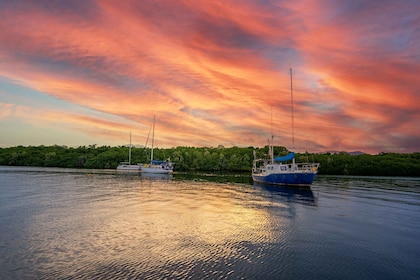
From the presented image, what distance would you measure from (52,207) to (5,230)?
11.8m

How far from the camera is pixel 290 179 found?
226 ft

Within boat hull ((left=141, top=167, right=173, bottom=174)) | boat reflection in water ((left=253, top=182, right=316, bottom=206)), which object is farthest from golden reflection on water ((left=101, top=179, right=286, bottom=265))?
boat hull ((left=141, top=167, right=173, bottom=174))

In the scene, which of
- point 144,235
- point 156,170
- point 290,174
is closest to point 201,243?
point 144,235

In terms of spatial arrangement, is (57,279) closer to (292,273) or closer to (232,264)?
(232,264)

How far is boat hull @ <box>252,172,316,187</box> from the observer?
2589 inches

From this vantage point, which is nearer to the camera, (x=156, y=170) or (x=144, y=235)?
(x=144, y=235)

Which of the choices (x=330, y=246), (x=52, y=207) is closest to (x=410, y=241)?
(x=330, y=246)

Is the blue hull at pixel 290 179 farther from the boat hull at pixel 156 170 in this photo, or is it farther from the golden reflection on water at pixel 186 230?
the boat hull at pixel 156 170

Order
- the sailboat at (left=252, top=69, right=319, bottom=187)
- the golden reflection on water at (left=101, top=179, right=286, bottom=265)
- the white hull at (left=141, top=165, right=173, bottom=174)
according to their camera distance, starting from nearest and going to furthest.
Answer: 1. the golden reflection on water at (left=101, top=179, right=286, bottom=265)
2. the sailboat at (left=252, top=69, right=319, bottom=187)
3. the white hull at (left=141, top=165, right=173, bottom=174)

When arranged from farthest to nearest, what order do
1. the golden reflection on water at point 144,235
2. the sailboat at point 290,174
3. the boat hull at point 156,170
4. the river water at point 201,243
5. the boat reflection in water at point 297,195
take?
1. the boat hull at point 156,170
2. the sailboat at point 290,174
3. the boat reflection in water at point 297,195
4. the golden reflection on water at point 144,235
5. the river water at point 201,243

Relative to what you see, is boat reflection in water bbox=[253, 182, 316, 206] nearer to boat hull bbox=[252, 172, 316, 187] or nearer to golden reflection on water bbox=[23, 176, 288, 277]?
boat hull bbox=[252, 172, 316, 187]

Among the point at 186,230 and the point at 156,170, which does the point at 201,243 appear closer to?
the point at 186,230

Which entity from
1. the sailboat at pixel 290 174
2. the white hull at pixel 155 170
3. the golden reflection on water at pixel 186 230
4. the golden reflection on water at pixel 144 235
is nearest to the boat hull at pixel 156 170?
the white hull at pixel 155 170

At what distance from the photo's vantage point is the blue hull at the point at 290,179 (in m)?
65.8
